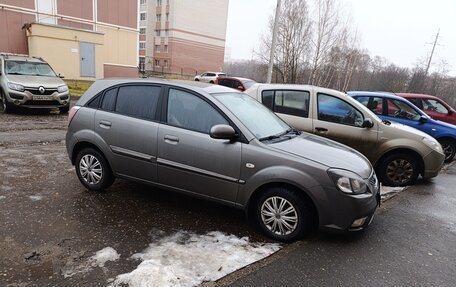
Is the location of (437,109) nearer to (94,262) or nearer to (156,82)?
(156,82)

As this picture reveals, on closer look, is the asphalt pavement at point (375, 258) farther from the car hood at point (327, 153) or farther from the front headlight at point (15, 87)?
the front headlight at point (15, 87)

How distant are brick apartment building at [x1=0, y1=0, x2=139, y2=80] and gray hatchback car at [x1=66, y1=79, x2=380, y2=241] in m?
16.2

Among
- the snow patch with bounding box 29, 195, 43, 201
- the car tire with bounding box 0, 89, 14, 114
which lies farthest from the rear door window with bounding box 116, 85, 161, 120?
the car tire with bounding box 0, 89, 14, 114

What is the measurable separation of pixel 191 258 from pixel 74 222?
1.55 metres

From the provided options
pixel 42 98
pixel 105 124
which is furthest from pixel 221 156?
pixel 42 98

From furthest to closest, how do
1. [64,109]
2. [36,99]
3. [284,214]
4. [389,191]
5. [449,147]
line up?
[64,109] → [36,99] → [449,147] → [389,191] → [284,214]

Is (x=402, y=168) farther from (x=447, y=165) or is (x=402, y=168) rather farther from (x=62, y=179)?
(x=62, y=179)

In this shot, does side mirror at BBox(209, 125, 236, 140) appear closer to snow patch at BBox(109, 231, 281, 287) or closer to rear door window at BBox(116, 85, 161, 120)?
rear door window at BBox(116, 85, 161, 120)

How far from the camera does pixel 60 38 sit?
60.4 ft

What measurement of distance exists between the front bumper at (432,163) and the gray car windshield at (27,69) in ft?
37.3

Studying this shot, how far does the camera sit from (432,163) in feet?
19.4

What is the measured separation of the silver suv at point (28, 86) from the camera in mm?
9938

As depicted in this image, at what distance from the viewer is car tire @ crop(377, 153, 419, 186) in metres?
5.95

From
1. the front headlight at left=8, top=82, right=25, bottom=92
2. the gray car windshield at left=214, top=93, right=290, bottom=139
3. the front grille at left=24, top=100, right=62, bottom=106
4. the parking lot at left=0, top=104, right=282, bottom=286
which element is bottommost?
the parking lot at left=0, top=104, right=282, bottom=286
